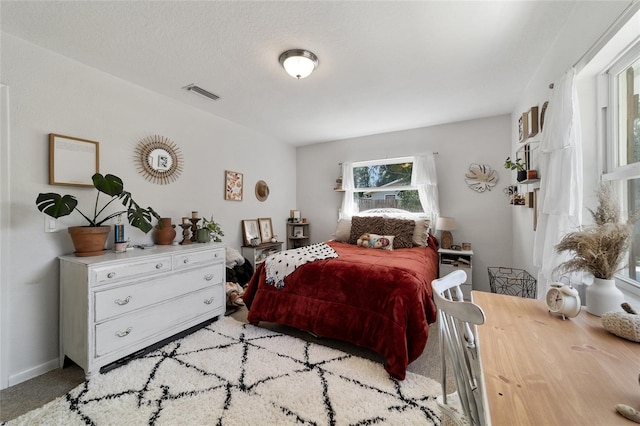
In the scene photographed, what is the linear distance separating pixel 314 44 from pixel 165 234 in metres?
2.25

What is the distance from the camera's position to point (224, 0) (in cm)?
151

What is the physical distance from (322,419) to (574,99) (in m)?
2.41

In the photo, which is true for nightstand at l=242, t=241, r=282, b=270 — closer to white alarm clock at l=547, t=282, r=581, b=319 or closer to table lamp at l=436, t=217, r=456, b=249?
table lamp at l=436, t=217, r=456, b=249

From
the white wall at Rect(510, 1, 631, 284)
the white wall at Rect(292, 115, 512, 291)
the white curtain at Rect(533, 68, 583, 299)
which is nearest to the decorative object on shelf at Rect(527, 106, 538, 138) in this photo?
the white wall at Rect(510, 1, 631, 284)

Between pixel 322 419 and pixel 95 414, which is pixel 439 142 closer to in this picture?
pixel 322 419

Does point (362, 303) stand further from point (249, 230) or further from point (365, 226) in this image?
point (249, 230)

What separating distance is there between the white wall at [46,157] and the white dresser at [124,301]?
0.46 feet

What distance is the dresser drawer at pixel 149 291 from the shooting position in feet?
5.91

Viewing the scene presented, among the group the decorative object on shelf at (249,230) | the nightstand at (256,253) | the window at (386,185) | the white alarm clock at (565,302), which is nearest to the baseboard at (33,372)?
the nightstand at (256,253)

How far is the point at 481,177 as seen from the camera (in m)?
3.51

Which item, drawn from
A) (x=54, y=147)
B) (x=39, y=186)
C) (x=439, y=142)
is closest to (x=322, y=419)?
(x=39, y=186)

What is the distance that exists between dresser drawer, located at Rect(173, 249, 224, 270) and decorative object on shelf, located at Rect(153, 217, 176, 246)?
0.42m

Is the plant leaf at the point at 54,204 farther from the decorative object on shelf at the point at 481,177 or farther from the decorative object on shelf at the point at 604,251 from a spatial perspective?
the decorative object on shelf at the point at 481,177

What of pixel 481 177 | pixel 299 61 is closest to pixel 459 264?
pixel 481 177
